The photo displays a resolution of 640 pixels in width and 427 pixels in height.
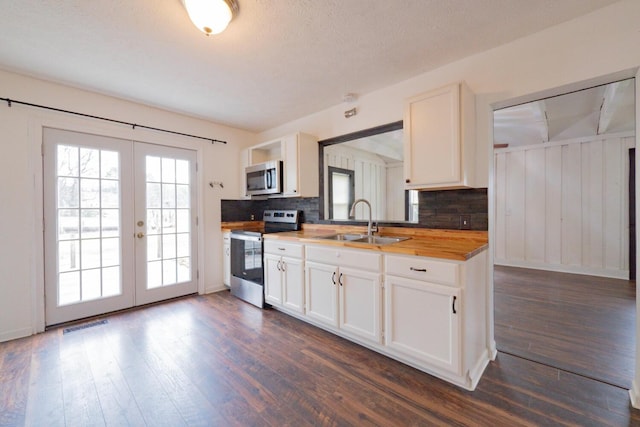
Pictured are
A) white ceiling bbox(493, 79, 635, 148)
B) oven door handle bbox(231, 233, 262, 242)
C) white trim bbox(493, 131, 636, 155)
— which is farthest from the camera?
white trim bbox(493, 131, 636, 155)

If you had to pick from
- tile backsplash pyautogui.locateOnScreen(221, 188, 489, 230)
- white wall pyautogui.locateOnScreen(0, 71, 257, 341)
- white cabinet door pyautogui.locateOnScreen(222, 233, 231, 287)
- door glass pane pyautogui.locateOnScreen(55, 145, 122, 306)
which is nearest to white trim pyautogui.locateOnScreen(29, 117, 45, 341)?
white wall pyautogui.locateOnScreen(0, 71, 257, 341)

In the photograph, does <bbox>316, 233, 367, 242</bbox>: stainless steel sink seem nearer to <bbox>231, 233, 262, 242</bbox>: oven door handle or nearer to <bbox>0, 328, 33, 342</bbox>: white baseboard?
<bbox>231, 233, 262, 242</bbox>: oven door handle

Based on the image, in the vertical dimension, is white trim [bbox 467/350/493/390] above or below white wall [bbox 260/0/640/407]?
below

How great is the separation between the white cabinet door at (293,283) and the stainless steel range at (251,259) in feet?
1.35

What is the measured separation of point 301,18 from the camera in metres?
1.72

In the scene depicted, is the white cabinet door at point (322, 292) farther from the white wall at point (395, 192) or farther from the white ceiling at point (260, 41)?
the white ceiling at point (260, 41)

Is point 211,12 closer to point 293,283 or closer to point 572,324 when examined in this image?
point 293,283

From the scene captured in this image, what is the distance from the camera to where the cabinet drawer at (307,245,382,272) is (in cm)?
206

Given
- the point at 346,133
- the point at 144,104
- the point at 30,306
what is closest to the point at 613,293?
the point at 346,133

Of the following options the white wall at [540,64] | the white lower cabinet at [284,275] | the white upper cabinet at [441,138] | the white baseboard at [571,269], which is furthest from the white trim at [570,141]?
the white lower cabinet at [284,275]

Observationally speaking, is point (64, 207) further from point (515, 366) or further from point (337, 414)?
point (515, 366)

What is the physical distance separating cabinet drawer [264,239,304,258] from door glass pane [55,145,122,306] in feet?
5.56

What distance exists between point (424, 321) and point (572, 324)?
1922 millimetres

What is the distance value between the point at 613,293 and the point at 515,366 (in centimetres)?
281
